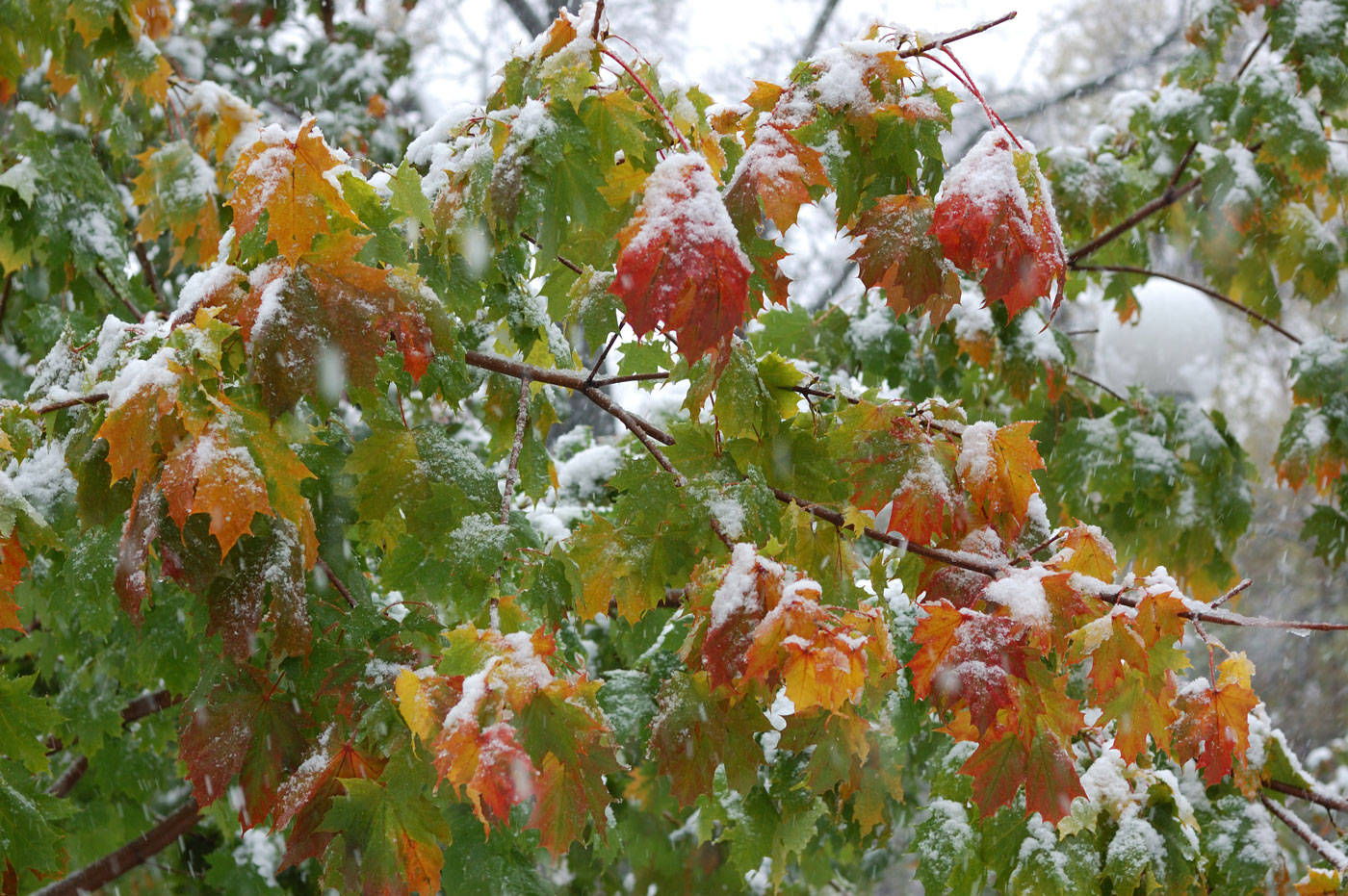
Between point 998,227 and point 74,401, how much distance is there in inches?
57.7

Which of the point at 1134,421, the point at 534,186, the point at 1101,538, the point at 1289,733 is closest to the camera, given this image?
the point at 534,186

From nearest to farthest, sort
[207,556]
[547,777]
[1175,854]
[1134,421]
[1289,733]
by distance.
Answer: [547,777]
[207,556]
[1175,854]
[1134,421]
[1289,733]

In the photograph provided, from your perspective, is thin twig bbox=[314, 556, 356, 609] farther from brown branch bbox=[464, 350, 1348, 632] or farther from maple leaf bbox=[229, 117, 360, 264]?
maple leaf bbox=[229, 117, 360, 264]

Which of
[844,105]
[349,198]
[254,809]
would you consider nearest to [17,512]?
[254,809]

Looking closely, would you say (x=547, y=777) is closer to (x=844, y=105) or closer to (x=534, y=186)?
(x=534, y=186)

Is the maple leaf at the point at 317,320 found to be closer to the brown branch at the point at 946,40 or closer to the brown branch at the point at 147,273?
the brown branch at the point at 946,40

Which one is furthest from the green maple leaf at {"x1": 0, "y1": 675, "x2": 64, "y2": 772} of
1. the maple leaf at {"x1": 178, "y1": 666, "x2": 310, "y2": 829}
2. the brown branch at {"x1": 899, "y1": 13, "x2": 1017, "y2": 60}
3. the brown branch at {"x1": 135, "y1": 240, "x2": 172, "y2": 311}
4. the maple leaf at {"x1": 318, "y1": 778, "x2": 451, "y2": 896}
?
the brown branch at {"x1": 135, "y1": 240, "x2": 172, "y2": 311}

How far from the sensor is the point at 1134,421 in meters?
3.74

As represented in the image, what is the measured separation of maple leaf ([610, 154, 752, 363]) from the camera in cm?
144

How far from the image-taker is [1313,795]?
2.68m

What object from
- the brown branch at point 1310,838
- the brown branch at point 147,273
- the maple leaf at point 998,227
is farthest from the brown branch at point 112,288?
the brown branch at point 1310,838

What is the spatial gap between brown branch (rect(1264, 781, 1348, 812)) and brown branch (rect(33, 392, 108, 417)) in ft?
9.09

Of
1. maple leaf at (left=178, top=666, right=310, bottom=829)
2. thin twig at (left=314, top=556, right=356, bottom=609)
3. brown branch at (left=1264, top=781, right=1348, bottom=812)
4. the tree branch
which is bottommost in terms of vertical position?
brown branch at (left=1264, top=781, right=1348, bottom=812)

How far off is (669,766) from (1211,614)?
930 mm
